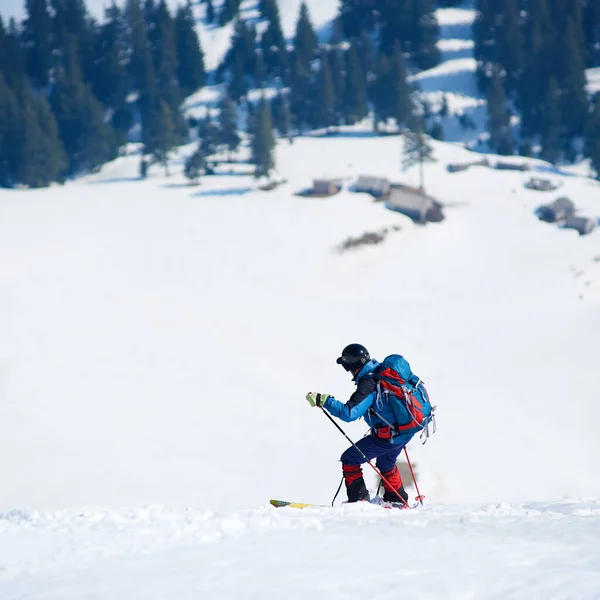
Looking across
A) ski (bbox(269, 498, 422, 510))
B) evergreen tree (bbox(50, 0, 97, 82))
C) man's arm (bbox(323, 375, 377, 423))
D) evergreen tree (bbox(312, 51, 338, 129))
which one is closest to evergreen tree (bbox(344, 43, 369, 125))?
evergreen tree (bbox(312, 51, 338, 129))

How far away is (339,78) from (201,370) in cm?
5772

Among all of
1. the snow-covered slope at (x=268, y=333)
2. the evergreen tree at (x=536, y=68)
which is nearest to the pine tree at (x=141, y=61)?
the snow-covered slope at (x=268, y=333)

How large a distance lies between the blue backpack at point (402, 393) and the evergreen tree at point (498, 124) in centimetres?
6869

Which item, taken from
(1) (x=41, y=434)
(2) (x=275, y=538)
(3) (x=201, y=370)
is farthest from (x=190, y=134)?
(2) (x=275, y=538)

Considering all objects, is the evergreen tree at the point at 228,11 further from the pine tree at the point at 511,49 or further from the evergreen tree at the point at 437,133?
the evergreen tree at the point at 437,133

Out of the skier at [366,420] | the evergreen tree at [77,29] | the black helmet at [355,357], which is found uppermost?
the evergreen tree at [77,29]

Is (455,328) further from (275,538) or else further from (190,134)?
(190,134)

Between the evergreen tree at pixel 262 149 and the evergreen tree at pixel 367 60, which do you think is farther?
the evergreen tree at pixel 367 60

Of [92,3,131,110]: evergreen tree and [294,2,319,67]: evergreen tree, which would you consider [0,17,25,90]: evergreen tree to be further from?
[294,2,319,67]: evergreen tree

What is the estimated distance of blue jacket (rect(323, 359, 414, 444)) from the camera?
7.32m

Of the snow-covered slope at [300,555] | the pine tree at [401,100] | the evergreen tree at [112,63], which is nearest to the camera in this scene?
the snow-covered slope at [300,555]

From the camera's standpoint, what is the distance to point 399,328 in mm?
36031

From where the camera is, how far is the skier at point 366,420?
7371 mm

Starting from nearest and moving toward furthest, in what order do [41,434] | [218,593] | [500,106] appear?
[218,593], [41,434], [500,106]
